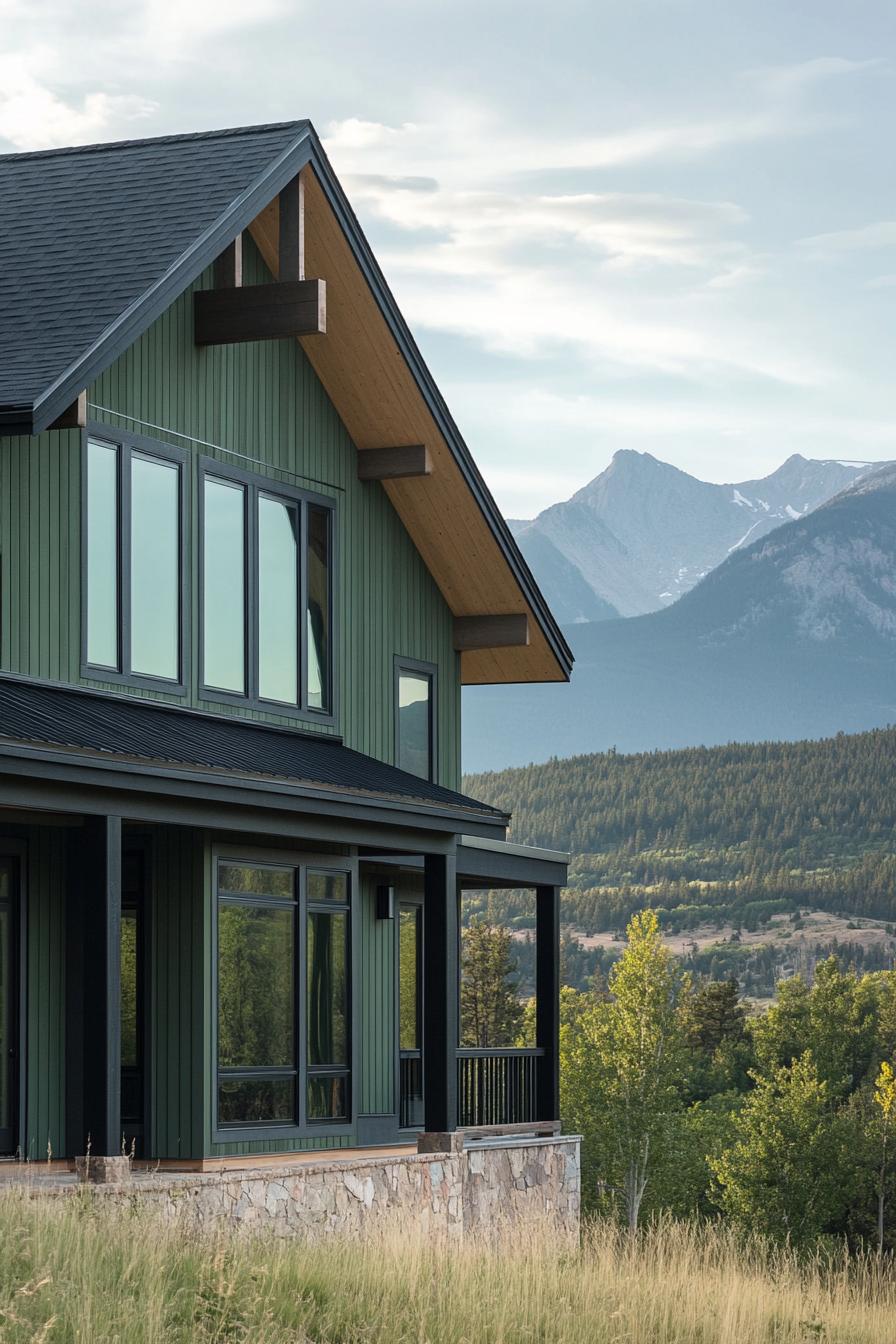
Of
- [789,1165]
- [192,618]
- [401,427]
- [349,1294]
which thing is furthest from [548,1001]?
[789,1165]

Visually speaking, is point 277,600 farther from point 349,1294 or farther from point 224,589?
point 349,1294

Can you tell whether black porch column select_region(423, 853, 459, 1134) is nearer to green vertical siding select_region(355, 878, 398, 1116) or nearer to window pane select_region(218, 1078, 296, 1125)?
window pane select_region(218, 1078, 296, 1125)

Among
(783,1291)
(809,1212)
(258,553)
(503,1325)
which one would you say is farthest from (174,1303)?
(809,1212)

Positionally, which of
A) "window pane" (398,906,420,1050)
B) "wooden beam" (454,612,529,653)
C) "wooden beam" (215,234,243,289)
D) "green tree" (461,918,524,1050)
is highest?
"wooden beam" (215,234,243,289)

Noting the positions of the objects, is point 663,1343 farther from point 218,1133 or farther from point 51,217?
point 51,217

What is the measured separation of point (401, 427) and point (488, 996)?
7307 cm

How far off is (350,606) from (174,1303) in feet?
36.4

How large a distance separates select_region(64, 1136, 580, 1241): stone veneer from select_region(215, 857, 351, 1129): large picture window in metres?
0.87

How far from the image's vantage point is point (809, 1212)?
77562 mm

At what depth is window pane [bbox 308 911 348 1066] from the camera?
17.7m

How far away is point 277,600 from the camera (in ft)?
62.6

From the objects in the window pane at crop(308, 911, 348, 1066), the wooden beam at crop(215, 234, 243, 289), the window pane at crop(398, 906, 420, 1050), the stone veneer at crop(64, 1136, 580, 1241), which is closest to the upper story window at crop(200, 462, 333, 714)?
the wooden beam at crop(215, 234, 243, 289)

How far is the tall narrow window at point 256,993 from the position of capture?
16422 mm

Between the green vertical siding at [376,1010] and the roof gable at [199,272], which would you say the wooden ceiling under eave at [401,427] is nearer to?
the roof gable at [199,272]
